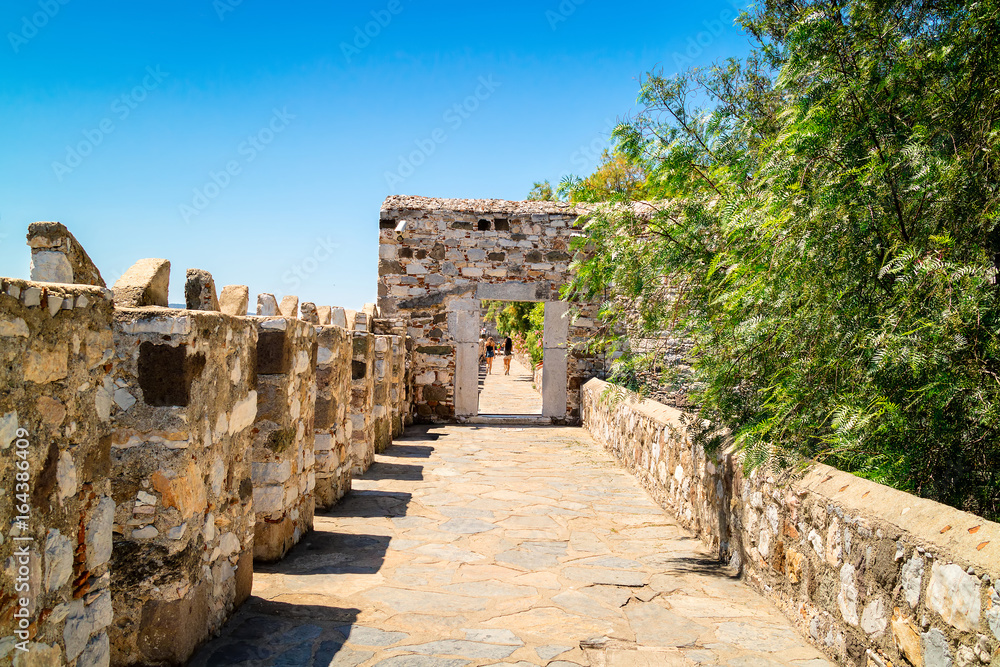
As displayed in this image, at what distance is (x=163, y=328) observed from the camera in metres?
2.63

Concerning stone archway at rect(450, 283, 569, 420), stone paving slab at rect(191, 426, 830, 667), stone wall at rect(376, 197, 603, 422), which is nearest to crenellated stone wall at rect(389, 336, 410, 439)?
stone wall at rect(376, 197, 603, 422)

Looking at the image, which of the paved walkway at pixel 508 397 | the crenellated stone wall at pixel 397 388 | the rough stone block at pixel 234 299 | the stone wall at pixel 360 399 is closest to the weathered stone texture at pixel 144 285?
the rough stone block at pixel 234 299

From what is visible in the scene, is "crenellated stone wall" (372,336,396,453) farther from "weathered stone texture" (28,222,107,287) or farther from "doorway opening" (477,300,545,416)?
"weathered stone texture" (28,222,107,287)

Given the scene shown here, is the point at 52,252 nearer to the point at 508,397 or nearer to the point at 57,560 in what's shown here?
the point at 57,560

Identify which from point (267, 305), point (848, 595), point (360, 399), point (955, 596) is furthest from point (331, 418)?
point (955, 596)

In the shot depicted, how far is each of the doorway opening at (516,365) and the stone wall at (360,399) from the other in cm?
503

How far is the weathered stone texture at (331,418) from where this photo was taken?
531cm

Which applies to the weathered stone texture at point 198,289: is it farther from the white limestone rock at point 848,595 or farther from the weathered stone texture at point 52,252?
the white limestone rock at point 848,595

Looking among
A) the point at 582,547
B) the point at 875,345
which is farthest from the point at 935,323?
the point at 582,547

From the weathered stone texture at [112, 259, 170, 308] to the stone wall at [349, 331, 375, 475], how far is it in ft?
12.0

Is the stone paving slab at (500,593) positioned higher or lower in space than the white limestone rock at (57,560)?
lower

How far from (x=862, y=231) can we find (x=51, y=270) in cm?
328

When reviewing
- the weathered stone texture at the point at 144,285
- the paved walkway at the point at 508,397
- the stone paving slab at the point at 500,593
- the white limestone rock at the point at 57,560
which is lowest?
the stone paving slab at the point at 500,593

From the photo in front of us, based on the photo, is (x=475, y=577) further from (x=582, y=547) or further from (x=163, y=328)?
(x=163, y=328)
